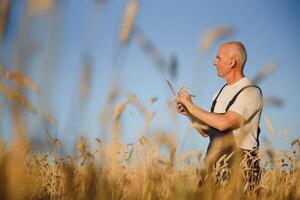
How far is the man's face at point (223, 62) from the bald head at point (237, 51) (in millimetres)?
24

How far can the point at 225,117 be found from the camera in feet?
10.5

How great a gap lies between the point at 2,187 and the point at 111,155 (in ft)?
2.12

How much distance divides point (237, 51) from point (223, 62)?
0.15m

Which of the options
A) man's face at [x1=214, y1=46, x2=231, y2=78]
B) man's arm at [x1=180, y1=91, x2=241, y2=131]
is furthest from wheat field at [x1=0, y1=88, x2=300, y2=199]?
man's face at [x1=214, y1=46, x2=231, y2=78]

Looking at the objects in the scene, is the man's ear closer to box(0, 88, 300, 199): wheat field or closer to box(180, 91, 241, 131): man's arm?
box(180, 91, 241, 131): man's arm

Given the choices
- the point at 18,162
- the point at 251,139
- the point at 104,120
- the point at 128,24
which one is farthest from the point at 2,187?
the point at 251,139

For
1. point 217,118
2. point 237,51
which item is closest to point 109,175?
point 217,118

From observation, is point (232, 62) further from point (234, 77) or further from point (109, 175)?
point (109, 175)

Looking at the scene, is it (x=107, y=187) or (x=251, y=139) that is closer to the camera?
(x=107, y=187)

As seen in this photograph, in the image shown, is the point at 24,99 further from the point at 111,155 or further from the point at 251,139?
the point at 251,139

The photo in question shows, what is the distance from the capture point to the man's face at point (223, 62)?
→ 351cm

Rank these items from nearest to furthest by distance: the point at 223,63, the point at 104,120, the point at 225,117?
the point at 104,120 < the point at 225,117 < the point at 223,63

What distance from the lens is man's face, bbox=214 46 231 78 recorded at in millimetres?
3510

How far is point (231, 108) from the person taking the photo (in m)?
3.27
